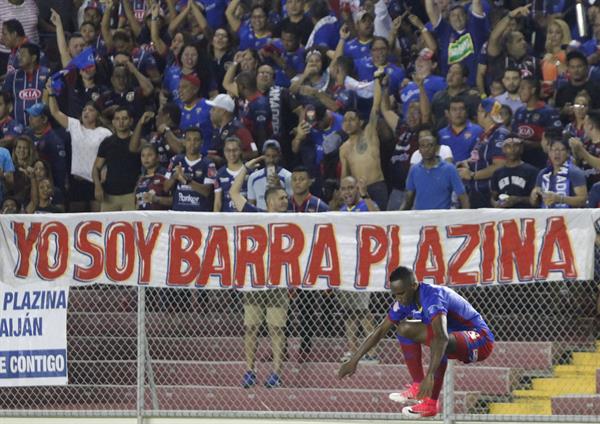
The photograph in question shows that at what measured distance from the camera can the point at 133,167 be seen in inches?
646

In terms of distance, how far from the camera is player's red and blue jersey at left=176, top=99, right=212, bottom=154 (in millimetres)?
16453

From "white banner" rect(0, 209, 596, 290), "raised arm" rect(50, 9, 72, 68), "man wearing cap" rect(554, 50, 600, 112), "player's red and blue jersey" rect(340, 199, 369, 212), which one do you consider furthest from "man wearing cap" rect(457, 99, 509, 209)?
"raised arm" rect(50, 9, 72, 68)

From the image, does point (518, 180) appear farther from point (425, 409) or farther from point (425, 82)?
point (425, 409)

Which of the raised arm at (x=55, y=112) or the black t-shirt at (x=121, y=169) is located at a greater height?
the raised arm at (x=55, y=112)

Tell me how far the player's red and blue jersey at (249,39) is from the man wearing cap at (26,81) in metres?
2.56

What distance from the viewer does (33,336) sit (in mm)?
12586

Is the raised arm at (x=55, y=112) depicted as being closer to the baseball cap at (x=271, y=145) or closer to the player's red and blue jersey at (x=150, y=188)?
the player's red and blue jersey at (x=150, y=188)

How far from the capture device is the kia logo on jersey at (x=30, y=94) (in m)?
18.0

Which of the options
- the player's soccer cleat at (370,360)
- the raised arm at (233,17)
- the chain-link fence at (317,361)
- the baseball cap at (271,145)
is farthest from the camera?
the raised arm at (233,17)

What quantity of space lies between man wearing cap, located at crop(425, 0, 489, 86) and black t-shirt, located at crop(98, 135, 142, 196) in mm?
3780

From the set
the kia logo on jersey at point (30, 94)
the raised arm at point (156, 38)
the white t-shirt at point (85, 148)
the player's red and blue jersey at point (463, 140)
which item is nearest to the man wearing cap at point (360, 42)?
the player's red and blue jersey at point (463, 140)

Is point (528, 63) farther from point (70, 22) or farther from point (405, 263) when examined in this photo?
point (70, 22)

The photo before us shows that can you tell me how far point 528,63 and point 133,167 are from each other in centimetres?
463

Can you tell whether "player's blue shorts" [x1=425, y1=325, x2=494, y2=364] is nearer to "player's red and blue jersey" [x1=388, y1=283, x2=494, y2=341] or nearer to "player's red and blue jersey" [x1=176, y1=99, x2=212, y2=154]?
"player's red and blue jersey" [x1=388, y1=283, x2=494, y2=341]
